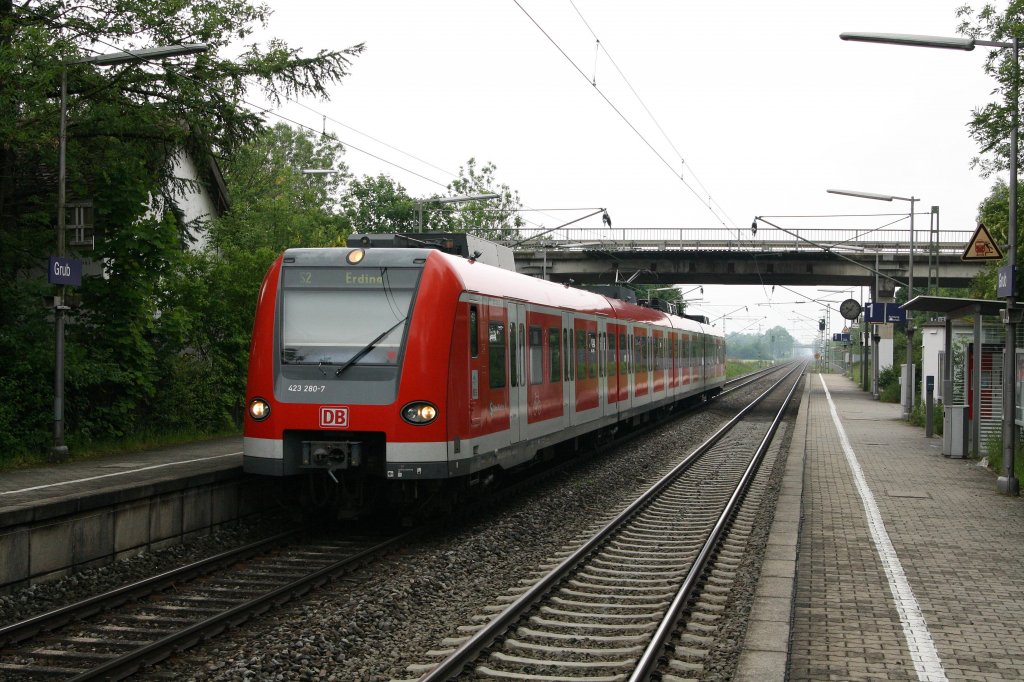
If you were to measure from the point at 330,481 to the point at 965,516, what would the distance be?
280 inches

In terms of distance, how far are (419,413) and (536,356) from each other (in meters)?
3.93

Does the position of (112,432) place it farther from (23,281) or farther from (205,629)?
(205,629)

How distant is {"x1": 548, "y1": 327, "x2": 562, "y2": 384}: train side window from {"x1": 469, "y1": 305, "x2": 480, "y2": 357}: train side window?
3484 mm

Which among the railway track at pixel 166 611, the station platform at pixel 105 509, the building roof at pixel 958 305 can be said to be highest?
the building roof at pixel 958 305

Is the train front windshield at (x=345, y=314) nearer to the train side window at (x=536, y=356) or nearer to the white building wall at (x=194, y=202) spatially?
the train side window at (x=536, y=356)

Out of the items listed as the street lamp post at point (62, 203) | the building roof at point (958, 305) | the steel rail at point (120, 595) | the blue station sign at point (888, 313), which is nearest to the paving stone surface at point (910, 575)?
the building roof at point (958, 305)

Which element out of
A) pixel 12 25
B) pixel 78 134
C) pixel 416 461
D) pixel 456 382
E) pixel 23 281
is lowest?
pixel 416 461

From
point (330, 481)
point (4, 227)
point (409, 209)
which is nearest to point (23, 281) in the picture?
point (4, 227)

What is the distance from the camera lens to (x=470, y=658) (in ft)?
22.7

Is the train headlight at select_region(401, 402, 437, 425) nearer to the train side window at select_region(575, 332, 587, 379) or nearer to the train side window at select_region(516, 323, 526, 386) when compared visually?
the train side window at select_region(516, 323, 526, 386)

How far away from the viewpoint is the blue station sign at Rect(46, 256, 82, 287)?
15.0 m

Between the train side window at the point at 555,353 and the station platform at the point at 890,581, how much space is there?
11.2 ft

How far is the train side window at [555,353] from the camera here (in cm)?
1523

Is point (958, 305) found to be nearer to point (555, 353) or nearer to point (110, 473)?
point (555, 353)
